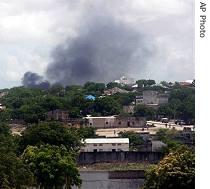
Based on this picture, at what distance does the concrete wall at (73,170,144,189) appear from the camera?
28562 mm

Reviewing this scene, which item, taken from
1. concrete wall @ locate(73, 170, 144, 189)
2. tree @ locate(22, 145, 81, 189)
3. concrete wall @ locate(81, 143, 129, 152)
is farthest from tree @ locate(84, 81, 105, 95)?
tree @ locate(22, 145, 81, 189)

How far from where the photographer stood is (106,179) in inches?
1141

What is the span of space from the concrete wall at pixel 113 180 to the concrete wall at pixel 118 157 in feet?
29.4

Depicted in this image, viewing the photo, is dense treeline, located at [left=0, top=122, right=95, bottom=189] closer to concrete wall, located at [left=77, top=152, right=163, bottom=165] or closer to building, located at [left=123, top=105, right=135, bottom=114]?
concrete wall, located at [left=77, top=152, right=163, bottom=165]

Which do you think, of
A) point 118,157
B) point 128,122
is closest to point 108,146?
point 118,157

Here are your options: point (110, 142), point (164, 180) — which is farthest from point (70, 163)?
point (110, 142)

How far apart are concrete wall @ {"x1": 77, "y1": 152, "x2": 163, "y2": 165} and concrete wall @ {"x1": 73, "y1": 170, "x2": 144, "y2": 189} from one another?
898 centimetres

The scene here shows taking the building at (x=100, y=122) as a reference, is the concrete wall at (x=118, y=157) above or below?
below

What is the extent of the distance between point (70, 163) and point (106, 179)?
310 cm

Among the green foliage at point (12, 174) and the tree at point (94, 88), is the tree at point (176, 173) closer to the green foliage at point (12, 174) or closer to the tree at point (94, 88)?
the green foliage at point (12, 174)

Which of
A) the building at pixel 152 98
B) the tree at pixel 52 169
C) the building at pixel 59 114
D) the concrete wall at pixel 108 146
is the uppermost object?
the building at pixel 152 98

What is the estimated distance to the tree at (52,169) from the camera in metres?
26.0

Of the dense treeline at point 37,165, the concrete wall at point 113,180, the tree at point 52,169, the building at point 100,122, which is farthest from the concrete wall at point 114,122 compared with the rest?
the tree at point 52,169
